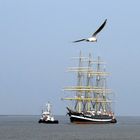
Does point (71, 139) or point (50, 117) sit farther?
point (50, 117)

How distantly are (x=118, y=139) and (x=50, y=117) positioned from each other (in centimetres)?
7375

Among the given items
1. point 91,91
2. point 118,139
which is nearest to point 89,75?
point 91,91

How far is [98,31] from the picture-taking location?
33.0 m

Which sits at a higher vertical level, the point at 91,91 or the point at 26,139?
the point at 91,91

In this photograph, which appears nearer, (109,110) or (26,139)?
(26,139)

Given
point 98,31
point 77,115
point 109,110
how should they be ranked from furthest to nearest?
point 109,110 → point 77,115 → point 98,31

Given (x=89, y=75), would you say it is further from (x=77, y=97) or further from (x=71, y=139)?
(x=71, y=139)

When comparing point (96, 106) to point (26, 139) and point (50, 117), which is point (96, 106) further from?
point (26, 139)

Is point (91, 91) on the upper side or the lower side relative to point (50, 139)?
upper

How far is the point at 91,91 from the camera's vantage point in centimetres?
16125

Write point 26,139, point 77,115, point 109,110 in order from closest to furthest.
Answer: point 26,139 < point 77,115 < point 109,110

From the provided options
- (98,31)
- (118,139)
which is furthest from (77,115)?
(98,31)

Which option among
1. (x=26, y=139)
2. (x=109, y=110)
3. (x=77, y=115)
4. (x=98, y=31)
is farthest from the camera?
(x=109, y=110)

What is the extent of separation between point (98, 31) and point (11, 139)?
55386mm
